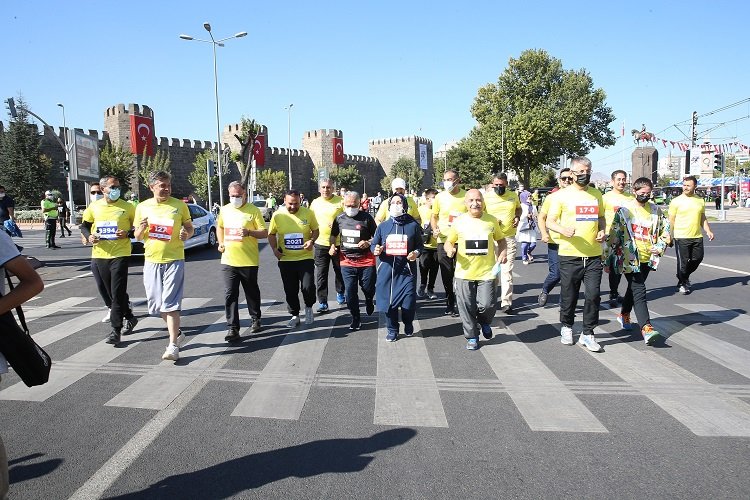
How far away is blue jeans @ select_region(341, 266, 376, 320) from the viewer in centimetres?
680

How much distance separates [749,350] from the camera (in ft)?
18.5

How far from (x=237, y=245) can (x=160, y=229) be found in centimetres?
95

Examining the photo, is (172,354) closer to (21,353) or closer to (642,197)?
(21,353)

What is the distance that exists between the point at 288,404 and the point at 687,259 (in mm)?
7381

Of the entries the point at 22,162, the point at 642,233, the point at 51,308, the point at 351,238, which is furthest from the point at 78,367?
the point at 22,162

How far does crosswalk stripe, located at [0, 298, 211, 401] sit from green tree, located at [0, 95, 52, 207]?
122 ft

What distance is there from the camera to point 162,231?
224 inches

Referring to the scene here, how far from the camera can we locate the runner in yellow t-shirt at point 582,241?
227 inches

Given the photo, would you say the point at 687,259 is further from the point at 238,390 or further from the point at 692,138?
the point at 692,138

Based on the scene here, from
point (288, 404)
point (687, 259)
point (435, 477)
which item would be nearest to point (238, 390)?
point (288, 404)

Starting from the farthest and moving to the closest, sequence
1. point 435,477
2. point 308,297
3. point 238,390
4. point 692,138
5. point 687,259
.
Answer: point 692,138, point 687,259, point 308,297, point 238,390, point 435,477

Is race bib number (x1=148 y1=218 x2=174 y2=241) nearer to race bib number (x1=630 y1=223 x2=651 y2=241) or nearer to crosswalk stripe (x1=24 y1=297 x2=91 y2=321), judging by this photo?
crosswalk stripe (x1=24 y1=297 x2=91 y2=321)

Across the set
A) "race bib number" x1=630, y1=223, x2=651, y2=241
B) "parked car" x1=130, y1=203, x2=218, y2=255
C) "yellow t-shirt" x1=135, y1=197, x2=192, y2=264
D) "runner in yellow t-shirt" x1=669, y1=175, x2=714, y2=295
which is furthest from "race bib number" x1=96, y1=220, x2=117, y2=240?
"parked car" x1=130, y1=203, x2=218, y2=255

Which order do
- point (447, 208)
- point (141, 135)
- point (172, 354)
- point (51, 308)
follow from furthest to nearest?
1. point (141, 135)
2. point (51, 308)
3. point (447, 208)
4. point (172, 354)
